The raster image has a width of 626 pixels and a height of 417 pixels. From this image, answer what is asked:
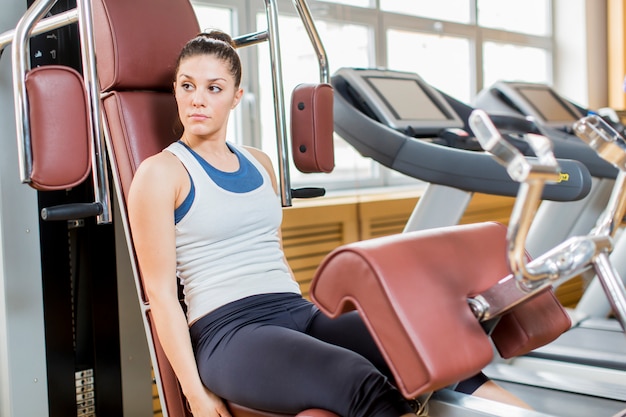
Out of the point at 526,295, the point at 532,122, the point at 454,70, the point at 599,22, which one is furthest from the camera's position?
the point at 599,22

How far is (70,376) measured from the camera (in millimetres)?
2127

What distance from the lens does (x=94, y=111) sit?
1672 millimetres

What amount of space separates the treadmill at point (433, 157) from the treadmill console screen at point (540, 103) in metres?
0.87

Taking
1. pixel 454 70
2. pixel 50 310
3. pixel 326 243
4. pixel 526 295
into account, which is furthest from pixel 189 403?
pixel 454 70

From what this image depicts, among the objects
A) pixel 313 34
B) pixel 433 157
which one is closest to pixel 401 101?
pixel 433 157

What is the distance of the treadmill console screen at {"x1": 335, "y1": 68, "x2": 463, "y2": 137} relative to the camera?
289 cm

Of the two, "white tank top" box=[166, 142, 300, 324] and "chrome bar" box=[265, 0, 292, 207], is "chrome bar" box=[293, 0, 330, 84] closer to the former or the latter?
"chrome bar" box=[265, 0, 292, 207]

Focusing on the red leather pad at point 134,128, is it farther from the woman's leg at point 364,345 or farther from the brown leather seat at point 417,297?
the brown leather seat at point 417,297

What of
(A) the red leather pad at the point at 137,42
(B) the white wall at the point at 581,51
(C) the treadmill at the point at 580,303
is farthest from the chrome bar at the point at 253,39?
(B) the white wall at the point at 581,51

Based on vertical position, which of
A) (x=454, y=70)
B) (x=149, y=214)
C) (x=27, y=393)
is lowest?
(x=27, y=393)

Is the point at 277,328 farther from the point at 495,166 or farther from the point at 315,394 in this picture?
the point at 495,166

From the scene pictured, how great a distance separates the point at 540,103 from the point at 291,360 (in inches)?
120

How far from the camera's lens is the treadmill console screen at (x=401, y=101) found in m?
2.89

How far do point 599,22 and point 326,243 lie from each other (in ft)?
11.6
